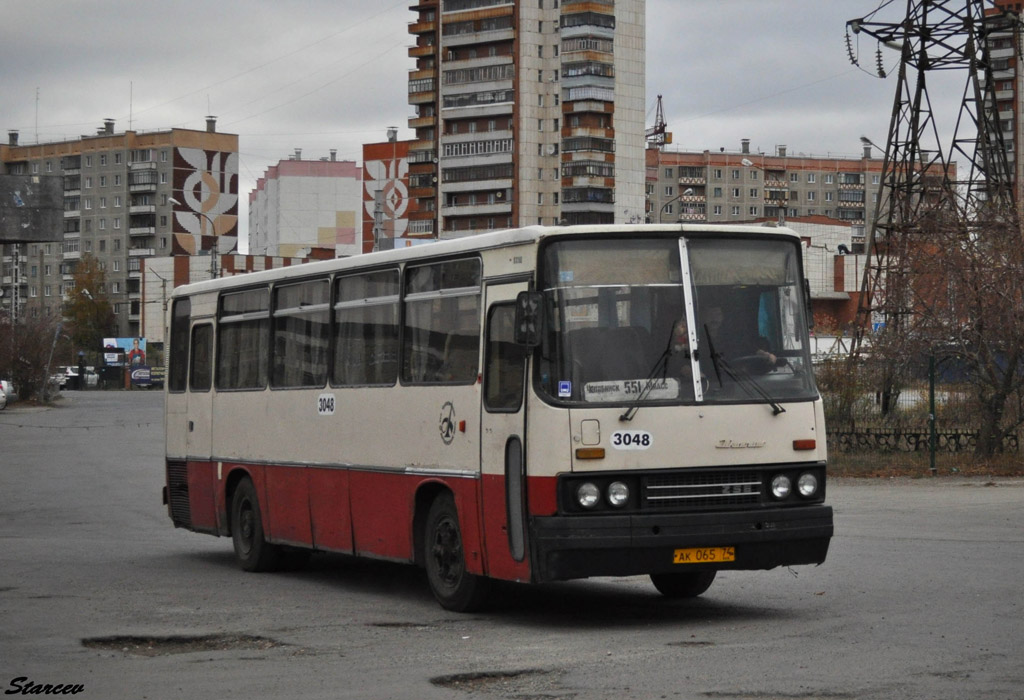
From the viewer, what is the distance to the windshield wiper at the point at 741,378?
11641 millimetres

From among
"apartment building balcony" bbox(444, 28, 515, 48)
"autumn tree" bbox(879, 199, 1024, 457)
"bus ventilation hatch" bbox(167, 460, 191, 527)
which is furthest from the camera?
"apartment building balcony" bbox(444, 28, 515, 48)

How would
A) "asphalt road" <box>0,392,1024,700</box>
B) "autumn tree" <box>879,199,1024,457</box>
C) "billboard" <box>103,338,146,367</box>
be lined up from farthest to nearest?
"billboard" <box>103,338,146,367</box> < "autumn tree" <box>879,199,1024,457</box> < "asphalt road" <box>0,392,1024,700</box>

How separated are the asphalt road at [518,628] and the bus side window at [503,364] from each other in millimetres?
1615

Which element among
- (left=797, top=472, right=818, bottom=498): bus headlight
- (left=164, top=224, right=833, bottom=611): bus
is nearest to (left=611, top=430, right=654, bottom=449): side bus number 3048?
(left=164, top=224, right=833, bottom=611): bus

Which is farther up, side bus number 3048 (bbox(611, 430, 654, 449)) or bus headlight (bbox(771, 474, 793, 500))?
side bus number 3048 (bbox(611, 430, 654, 449))

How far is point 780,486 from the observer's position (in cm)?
1166

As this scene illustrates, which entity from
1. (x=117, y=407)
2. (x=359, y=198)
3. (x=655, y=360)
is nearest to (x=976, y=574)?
(x=655, y=360)

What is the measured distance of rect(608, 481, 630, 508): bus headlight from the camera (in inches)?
441

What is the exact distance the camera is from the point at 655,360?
11500 mm

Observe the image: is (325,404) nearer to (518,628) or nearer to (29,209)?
(518,628)

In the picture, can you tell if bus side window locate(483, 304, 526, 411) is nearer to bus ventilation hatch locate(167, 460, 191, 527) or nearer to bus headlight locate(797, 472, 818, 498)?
bus headlight locate(797, 472, 818, 498)

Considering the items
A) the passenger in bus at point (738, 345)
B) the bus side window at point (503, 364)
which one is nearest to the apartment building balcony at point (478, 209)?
the bus side window at point (503, 364)

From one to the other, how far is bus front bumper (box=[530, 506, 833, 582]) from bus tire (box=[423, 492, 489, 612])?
118 cm

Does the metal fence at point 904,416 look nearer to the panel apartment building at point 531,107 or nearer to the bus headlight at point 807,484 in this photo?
the bus headlight at point 807,484
